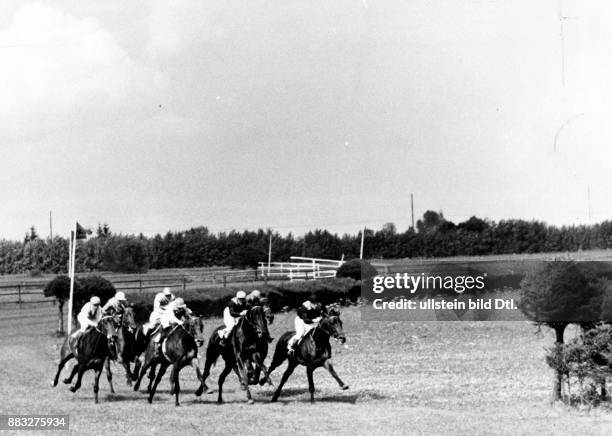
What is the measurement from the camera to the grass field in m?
15.3

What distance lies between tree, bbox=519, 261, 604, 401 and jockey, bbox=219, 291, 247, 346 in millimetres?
5510

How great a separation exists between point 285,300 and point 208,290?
161 inches

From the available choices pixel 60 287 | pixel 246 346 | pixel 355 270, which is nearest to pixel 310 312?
pixel 246 346

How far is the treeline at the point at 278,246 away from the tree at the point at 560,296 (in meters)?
53.0

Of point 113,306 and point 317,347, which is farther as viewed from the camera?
point 113,306

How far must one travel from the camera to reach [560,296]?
57.0ft

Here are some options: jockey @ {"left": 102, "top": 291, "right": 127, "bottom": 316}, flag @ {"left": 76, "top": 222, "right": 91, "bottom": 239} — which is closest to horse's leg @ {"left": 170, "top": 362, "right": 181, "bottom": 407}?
jockey @ {"left": 102, "top": 291, "right": 127, "bottom": 316}

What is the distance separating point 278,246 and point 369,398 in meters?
55.7

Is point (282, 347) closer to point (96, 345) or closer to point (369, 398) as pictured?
point (369, 398)

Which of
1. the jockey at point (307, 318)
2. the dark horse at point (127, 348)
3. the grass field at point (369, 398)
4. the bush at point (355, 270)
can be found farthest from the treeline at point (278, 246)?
the jockey at point (307, 318)

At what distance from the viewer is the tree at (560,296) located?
17.3 meters

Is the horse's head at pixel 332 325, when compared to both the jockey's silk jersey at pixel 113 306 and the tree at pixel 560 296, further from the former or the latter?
the jockey's silk jersey at pixel 113 306

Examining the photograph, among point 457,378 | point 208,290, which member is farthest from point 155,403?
point 208,290

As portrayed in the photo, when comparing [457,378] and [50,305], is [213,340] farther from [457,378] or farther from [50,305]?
[50,305]
